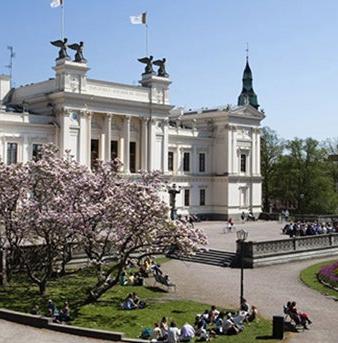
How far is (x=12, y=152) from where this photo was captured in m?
57.3

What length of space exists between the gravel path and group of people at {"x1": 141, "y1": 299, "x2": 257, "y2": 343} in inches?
83.5

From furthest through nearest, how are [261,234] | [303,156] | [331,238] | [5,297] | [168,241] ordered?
1. [303,156]
2. [261,234]
3. [331,238]
4. [5,297]
5. [168,241]

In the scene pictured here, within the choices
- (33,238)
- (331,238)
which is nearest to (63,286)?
(33,238)

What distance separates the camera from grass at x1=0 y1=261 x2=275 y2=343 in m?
25.2

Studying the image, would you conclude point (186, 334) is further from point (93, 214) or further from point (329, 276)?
point (329, 276)

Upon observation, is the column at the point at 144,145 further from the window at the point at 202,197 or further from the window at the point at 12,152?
the window at the point at 12,152

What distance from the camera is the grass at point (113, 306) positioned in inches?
991

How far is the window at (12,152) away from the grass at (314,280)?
30.5 m

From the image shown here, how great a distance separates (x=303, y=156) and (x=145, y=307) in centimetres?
5857

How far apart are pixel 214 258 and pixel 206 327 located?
57.3ft

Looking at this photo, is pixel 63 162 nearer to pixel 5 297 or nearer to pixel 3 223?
pixel 3 223

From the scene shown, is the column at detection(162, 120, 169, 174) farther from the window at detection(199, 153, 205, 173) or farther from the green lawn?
the green lawn

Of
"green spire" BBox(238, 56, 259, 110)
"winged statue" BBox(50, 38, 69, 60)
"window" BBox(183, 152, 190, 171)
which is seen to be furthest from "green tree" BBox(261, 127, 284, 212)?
Answer: "winged statue" BBox(50, 38, 69, 60)

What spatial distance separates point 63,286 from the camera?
108ft
